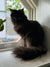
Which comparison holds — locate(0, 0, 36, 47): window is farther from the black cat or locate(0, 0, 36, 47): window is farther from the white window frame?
the black cat

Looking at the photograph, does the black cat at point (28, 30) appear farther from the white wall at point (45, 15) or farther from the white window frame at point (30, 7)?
the white window frame at point (30, 7)

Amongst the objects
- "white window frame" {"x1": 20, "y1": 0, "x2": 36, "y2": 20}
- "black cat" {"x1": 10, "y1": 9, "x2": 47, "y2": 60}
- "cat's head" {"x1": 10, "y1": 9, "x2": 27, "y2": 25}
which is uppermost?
"white window frame" {"x1": 20, "y1": 0, "x2": 36, "y2": 20}

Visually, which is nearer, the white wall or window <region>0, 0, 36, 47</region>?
the white wall

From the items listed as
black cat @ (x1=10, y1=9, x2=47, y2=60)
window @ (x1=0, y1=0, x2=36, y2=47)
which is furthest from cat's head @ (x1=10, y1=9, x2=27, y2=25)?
window @ (x1=0, y1=0, x2=36, y2=47)

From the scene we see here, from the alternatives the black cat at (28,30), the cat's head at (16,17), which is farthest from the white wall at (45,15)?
the cat's head at (16,17)

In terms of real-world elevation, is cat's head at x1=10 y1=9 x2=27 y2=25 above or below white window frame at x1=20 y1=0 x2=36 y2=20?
below

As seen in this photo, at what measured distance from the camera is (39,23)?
1.24 m

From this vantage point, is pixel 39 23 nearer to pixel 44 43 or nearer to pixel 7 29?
pixel 44 43

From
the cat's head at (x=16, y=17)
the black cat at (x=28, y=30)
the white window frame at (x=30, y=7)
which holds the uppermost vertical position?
the white window frame at (x=30, y=7)

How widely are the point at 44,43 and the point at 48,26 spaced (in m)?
0.22

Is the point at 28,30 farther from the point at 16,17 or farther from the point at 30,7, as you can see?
the point at 30,7

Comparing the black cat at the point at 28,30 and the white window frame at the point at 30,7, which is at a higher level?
the white window frame at the point at 30,7

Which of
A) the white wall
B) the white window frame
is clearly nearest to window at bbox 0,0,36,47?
the white window frame

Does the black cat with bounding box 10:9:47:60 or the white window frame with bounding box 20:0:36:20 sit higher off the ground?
the white window frame with bounding box 20:0:36:20
